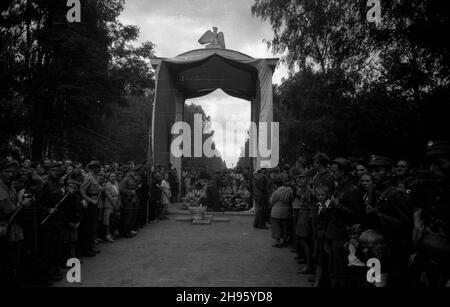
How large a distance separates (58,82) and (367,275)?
611 inches

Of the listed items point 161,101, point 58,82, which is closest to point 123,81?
point 58,82

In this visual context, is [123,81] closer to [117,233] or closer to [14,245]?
[117,233]

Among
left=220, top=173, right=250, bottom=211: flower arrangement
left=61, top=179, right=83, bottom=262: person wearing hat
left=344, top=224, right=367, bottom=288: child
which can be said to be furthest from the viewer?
left=220, top=173, right=250, bottom=211: flower arrangement

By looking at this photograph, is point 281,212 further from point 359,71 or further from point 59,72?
point 59,72

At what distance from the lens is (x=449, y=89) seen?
1036 centimetres

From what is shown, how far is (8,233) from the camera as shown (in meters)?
4.25

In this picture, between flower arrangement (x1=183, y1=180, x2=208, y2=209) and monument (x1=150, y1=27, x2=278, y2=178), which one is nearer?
flower arrangement (x1=183, y1=180, x2=208, y2=209)

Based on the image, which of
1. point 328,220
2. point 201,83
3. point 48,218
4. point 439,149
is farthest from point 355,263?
point 201,83

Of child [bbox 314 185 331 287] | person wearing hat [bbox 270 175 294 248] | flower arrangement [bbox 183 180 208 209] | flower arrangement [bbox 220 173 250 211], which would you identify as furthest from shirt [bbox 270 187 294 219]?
flower arrangement [bbox 220 173 250 211]

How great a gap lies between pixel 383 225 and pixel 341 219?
78cm

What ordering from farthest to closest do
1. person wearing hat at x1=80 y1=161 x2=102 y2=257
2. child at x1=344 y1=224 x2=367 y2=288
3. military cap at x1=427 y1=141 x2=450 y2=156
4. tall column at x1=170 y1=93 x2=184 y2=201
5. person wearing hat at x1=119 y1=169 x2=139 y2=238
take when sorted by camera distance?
tall column at x1=170 y1=93 x2=184 y2=201 < person wearing hat at x1=119 y1=169 x2=139 y2=238 < person wearing hat at x1=80 y1=161 x2=102 y2=257 < child at x1=344 y1=224 x2=367 y2=288 < military cap at x1=427 y1=141 x2=450 y2=156

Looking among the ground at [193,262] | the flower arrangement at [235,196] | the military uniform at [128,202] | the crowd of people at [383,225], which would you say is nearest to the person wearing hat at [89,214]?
the ground at [193,262]

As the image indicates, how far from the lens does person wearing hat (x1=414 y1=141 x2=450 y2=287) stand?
8.44 feet

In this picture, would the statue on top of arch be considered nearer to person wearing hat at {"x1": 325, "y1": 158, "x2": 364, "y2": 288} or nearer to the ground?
the ground
